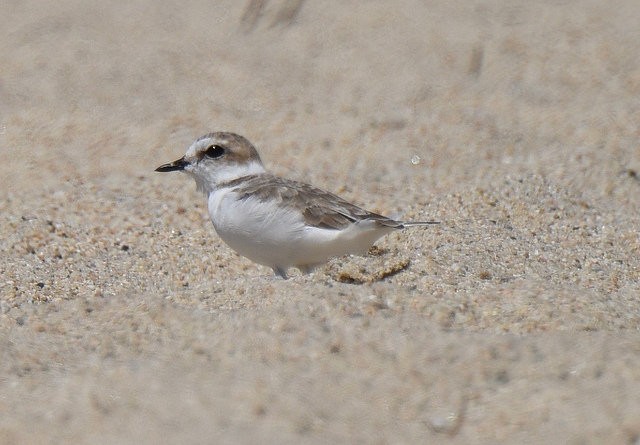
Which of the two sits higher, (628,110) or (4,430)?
(4,430)

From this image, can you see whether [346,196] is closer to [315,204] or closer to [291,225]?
[315,204]

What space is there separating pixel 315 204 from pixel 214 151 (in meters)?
0.79

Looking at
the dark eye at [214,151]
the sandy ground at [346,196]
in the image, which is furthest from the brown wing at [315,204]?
the dark eye at [214,151]

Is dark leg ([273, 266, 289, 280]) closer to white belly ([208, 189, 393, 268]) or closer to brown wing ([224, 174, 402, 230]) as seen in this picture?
white belly ([208, 189, 393, 268])

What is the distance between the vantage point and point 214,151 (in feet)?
17.1

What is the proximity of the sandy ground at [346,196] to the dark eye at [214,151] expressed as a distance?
1.86ft

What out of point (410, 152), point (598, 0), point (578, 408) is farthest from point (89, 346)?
point (598, 0)

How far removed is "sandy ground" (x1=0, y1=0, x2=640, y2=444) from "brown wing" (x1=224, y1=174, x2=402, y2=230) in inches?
9.9

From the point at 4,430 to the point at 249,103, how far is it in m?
4.54

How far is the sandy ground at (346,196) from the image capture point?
311cm

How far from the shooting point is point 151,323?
3906mm

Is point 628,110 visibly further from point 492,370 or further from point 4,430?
point 4,430

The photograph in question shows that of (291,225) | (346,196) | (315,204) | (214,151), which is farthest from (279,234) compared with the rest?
(346,196)

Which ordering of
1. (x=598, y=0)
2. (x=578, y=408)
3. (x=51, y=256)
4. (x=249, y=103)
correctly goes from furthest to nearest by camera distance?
1. (x=598, y=0)
2. (x=249, y=103)
3. (x=51, y=256)
4. (x=578, y=408)
